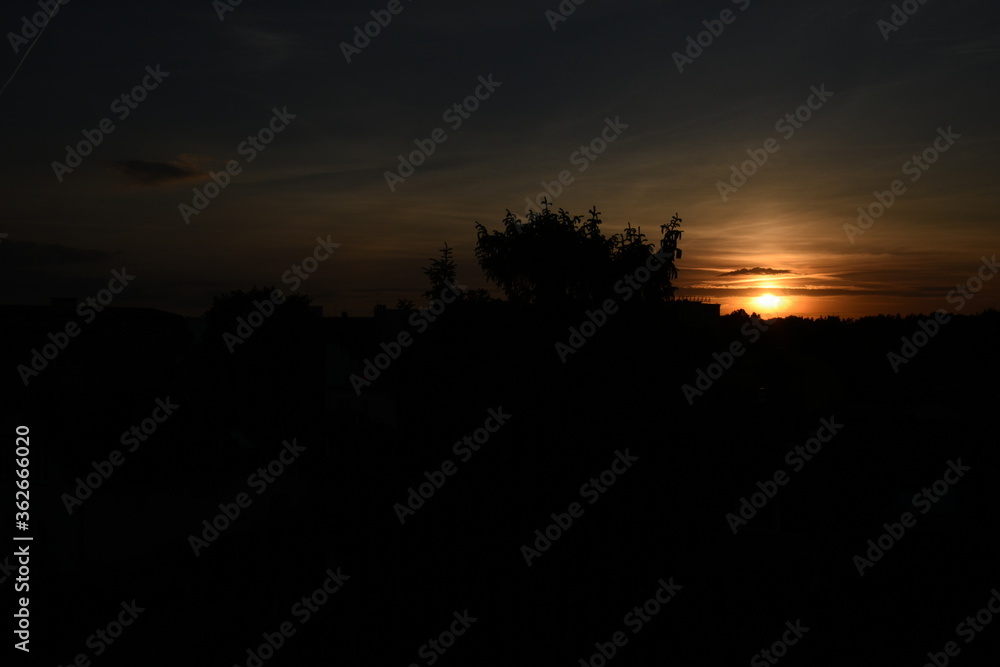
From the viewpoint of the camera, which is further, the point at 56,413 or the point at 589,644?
the point at 56,413

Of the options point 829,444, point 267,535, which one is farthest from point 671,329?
point 267,535

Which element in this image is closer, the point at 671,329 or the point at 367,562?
the point at 367,562

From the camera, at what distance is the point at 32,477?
24188mm

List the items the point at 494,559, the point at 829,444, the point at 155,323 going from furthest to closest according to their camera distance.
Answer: the point at 155,323, the point at 829,444, the point at 494,559

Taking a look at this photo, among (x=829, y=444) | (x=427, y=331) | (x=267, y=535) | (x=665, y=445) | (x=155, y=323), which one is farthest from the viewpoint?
(x=155, y=323)

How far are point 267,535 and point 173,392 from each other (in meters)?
6.85

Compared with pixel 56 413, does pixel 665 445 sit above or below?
above

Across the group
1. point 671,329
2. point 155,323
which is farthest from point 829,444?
point 155,323

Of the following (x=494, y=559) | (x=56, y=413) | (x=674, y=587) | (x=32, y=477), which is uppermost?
(x=674, y=587)

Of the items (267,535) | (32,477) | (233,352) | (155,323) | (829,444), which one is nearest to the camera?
(829,444)

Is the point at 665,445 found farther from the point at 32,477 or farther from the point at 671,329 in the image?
the point at 32,477

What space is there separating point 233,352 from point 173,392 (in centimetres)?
4312

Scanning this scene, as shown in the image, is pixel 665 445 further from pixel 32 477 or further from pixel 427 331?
pixel 32 477

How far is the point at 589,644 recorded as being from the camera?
38.0 feet
